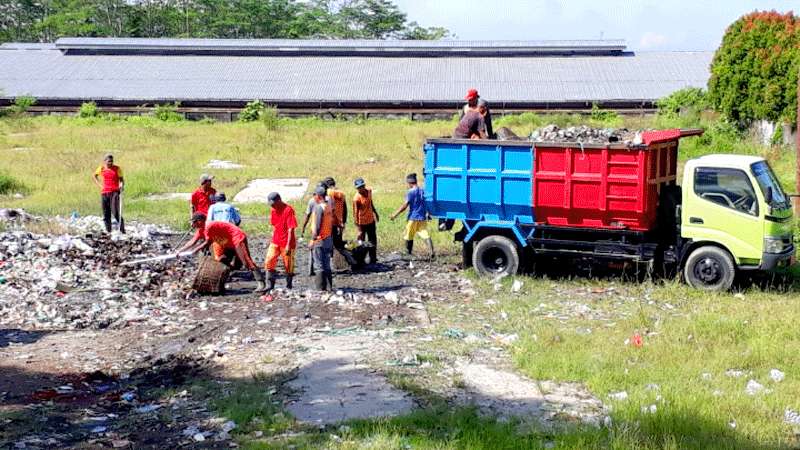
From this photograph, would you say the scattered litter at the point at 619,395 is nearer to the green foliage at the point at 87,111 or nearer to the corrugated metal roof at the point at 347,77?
the corrugated metal roof at the point at 347,77

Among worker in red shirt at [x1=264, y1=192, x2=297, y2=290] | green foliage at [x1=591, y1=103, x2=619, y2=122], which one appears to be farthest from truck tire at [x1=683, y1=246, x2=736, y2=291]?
green foliage at [x1=591, y1=103, x2=619, y2=122]

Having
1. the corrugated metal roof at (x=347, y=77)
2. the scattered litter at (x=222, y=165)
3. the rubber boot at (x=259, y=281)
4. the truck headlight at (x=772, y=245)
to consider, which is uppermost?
the corrugated metal roof at (x=347, y=77)

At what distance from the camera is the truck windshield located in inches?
512

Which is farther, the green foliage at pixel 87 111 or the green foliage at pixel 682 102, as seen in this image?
the green foliage at pixel 87 111

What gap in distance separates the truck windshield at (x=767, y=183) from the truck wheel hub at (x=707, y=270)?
114 cm

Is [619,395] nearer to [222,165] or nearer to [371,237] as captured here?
[371,237]

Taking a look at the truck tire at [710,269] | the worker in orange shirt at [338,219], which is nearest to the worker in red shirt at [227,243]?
the worker in orange shirt at [338,219]

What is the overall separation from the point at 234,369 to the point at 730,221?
7.15m

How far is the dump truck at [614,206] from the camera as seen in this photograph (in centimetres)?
1310

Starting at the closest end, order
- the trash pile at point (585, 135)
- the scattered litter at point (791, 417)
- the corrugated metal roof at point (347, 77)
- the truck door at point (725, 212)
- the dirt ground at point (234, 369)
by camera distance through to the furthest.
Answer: the scattered litter at point (791, 417) < the dirt ground at point (234, 369) < the truck door at point (725, 212) < the trash pile at point (585, 135) < the corrugated metal roof at point (347, 77)

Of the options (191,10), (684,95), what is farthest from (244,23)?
(684,95)

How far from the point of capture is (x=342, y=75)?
46781 millimetres

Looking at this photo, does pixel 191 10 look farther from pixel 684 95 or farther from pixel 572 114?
pixel 684 95

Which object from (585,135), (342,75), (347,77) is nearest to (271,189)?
(585,135)
